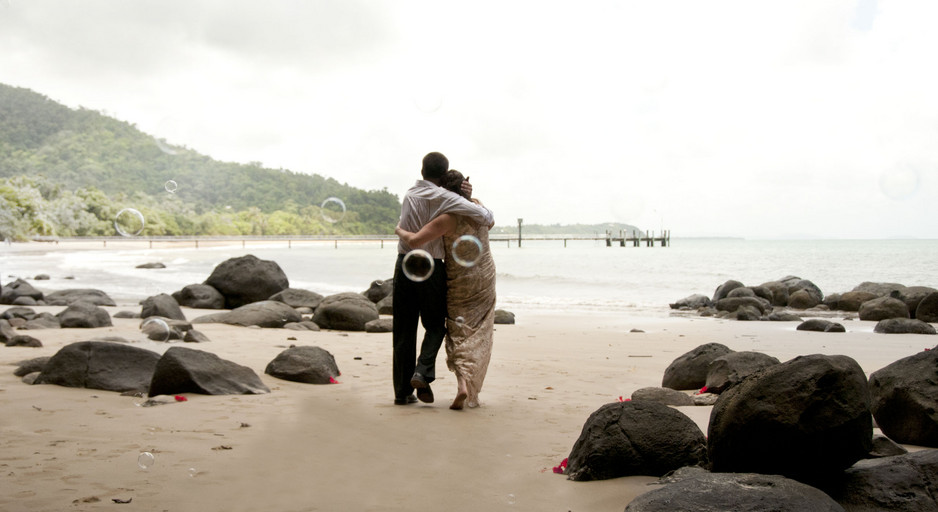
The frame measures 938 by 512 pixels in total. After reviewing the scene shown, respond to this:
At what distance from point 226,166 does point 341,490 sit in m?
A: 26.5

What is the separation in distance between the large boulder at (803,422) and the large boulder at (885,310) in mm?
14282

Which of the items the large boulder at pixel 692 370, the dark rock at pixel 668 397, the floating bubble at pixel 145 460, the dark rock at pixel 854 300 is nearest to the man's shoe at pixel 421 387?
the dark rock at pixel 668 397

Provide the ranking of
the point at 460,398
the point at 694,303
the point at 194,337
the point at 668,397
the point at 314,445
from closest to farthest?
the point at 314,445 → the point at 460,398 → the point at 668,397 → the point at 194,337 → the point at 694,303

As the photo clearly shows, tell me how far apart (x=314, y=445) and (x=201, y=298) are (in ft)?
40.7

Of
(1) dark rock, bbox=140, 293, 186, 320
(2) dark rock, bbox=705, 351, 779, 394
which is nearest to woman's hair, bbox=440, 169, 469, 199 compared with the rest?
(2) dark rock, bbox=705, 351, 779, 394

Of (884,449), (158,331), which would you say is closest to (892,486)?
(884,449)

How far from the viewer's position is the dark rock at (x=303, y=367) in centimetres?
659

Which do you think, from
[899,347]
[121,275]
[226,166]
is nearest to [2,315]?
[899,347]

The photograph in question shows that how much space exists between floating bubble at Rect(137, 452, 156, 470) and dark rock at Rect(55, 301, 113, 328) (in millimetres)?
7451

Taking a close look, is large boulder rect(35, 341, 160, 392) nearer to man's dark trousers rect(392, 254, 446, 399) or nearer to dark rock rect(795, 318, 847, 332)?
man's dark trousers rect(392, 254, 446, 399)

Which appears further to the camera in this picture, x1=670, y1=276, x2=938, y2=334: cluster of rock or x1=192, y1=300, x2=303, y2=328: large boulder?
x1=670, y1=276, x2=938, y2=334: cluster of rock

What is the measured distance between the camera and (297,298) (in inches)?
632

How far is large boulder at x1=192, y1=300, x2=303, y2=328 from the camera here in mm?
11602

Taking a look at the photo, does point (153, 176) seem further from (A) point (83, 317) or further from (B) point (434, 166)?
(B) point (434, 166)
